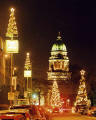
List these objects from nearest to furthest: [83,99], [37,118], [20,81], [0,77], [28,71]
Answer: [37,118] < [28,71] < [0,77] < [20,81] < [83,99]

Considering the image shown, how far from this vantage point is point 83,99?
339ft

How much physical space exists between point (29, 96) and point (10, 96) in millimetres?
23476

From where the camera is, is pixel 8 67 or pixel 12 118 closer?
pixel 12 118

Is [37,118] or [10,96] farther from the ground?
[10,96]

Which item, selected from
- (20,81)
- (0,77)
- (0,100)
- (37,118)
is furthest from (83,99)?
(37,118)

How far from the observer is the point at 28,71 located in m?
51.4

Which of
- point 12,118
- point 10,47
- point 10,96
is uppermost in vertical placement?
point 10,47

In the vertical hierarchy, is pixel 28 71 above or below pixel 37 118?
above

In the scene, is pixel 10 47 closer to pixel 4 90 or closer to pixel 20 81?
pixel 4 90

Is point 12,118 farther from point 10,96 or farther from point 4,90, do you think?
point 4,90

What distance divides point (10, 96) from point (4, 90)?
21679 millimetres

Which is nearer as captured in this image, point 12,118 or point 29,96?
point 12,118

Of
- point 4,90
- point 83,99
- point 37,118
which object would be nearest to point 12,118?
point 37,118

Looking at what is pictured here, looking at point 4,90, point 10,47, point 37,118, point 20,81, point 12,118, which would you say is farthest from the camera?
point 20,81
